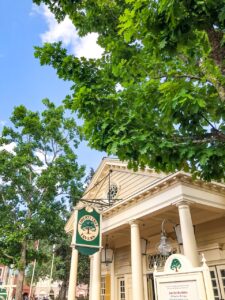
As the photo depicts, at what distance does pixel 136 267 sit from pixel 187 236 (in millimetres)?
2244

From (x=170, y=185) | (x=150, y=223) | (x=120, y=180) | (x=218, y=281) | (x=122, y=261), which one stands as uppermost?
(x=120, y=180)

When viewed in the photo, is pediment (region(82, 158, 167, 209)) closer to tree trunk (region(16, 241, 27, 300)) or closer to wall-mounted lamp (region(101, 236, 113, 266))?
wall-mounted lamp (region(101, 236, 113, 266))

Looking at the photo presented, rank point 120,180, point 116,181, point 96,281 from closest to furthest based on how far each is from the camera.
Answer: point 96,281
point 120,180
point 116,181

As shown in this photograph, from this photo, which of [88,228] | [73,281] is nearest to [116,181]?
[88,228]

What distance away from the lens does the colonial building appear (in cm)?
777

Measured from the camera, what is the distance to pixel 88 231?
29.9ft

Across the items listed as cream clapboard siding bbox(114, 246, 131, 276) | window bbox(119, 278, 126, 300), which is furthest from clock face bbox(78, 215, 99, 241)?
window bbox(119, 278, 126, 300)

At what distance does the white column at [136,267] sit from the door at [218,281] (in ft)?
8.95

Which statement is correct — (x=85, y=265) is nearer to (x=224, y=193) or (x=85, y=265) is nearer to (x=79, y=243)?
(x=79, y=243)

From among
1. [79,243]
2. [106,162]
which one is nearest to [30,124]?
[106,162]

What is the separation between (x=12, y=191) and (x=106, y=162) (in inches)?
226

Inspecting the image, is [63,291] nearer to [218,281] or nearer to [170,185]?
[218,281]

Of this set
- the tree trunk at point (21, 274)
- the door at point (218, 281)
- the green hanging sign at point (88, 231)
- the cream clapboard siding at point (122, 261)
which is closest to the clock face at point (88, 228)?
the green hanging sign at point (88, 231)

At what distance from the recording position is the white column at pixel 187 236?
681 cm
